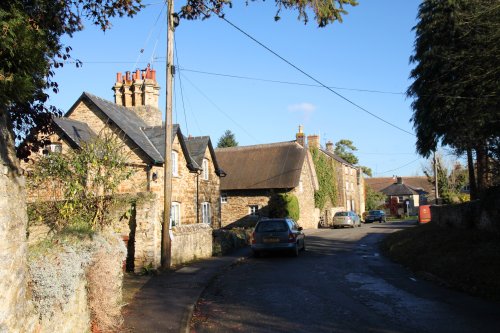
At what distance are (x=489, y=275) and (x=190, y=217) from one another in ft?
56.7

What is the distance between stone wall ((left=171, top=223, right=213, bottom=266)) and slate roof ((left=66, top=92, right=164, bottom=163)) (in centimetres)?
497

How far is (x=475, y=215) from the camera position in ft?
54.1

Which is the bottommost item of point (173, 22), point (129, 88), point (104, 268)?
point (104, 268)

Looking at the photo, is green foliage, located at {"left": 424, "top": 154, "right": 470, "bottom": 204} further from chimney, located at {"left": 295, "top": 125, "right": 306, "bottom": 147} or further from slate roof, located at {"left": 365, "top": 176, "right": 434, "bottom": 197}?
slate roof, located at {"left": 365, "top": 176, "right": 434, "bottom": 197}

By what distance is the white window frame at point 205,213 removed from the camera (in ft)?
89.5

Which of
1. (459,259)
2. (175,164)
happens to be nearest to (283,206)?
(175,164)

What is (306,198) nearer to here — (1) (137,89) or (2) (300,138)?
(2) (300,138)

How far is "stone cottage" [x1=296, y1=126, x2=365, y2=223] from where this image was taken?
47562 millimetres

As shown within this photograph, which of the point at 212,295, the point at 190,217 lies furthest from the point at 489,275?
the point at 190,217

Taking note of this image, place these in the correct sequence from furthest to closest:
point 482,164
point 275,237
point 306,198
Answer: point 306,198 → point 482,164 → point 275,237

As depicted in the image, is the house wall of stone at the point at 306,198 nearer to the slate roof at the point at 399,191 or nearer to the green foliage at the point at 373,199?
the green foliage at the point at 373,199

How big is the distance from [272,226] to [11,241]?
15.0 m

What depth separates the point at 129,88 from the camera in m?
28.4

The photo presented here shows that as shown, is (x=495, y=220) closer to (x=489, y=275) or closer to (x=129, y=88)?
(x=489, y=275)
